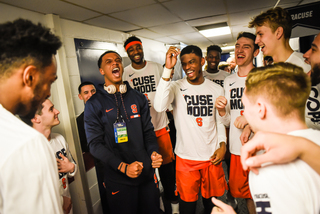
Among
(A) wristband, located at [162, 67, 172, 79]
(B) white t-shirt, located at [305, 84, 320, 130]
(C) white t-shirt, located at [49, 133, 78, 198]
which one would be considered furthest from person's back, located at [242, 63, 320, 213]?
(C) white t-shirt, located at [49, 133, 78, 198]

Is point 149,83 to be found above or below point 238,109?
above

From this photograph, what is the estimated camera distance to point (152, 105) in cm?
271

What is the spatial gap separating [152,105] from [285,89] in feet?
6.81

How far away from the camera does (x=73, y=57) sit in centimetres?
272

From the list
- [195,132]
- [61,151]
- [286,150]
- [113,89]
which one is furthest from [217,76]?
[286,150]

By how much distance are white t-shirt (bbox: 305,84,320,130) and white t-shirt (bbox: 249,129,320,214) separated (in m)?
0.98

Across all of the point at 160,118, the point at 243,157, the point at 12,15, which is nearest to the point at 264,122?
the point at 243,157

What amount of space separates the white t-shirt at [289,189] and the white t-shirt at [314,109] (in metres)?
0.98

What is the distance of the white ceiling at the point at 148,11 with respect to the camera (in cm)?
224

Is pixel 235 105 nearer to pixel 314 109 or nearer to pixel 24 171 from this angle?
pixel 314 109

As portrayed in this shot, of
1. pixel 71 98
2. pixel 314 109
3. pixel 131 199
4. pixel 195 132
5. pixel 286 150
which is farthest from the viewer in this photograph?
pixel 71 98

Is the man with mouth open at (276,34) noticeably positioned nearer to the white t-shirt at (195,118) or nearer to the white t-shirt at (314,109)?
the white t-shirt at (314,109)

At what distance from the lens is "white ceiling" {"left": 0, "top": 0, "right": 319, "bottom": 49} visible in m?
2.24

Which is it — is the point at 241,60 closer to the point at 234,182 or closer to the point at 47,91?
the point at 234,182
